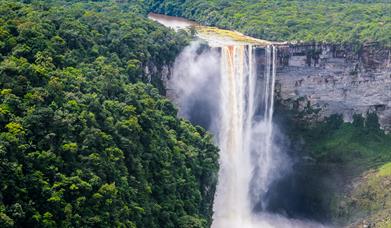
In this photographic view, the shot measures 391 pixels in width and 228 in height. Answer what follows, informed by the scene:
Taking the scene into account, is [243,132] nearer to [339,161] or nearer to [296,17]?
[339,161]

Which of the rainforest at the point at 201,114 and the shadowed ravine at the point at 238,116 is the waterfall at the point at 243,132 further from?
the rainforest at the point at 201,114

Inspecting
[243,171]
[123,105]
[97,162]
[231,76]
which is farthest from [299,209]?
[97,162]

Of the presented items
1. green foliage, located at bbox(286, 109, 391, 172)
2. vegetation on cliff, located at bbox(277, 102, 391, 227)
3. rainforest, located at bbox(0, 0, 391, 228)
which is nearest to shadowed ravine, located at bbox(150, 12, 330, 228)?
rainforest, located at bbox(0, 0, 391, 228)

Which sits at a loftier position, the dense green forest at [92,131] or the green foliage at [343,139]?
the dense green forest at [92,131]

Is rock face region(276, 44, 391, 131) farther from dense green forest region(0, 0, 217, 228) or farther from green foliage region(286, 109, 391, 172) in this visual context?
dense green forest region(0, 0, 217, 228)

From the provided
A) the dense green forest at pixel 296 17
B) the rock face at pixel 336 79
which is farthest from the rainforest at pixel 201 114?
the dense green forest at pixel 296 17

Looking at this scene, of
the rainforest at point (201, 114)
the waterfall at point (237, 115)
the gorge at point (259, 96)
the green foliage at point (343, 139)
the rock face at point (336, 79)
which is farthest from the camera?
the green foliage at point (343, 139)

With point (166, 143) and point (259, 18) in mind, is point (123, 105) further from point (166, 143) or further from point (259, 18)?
point (259, 18)
